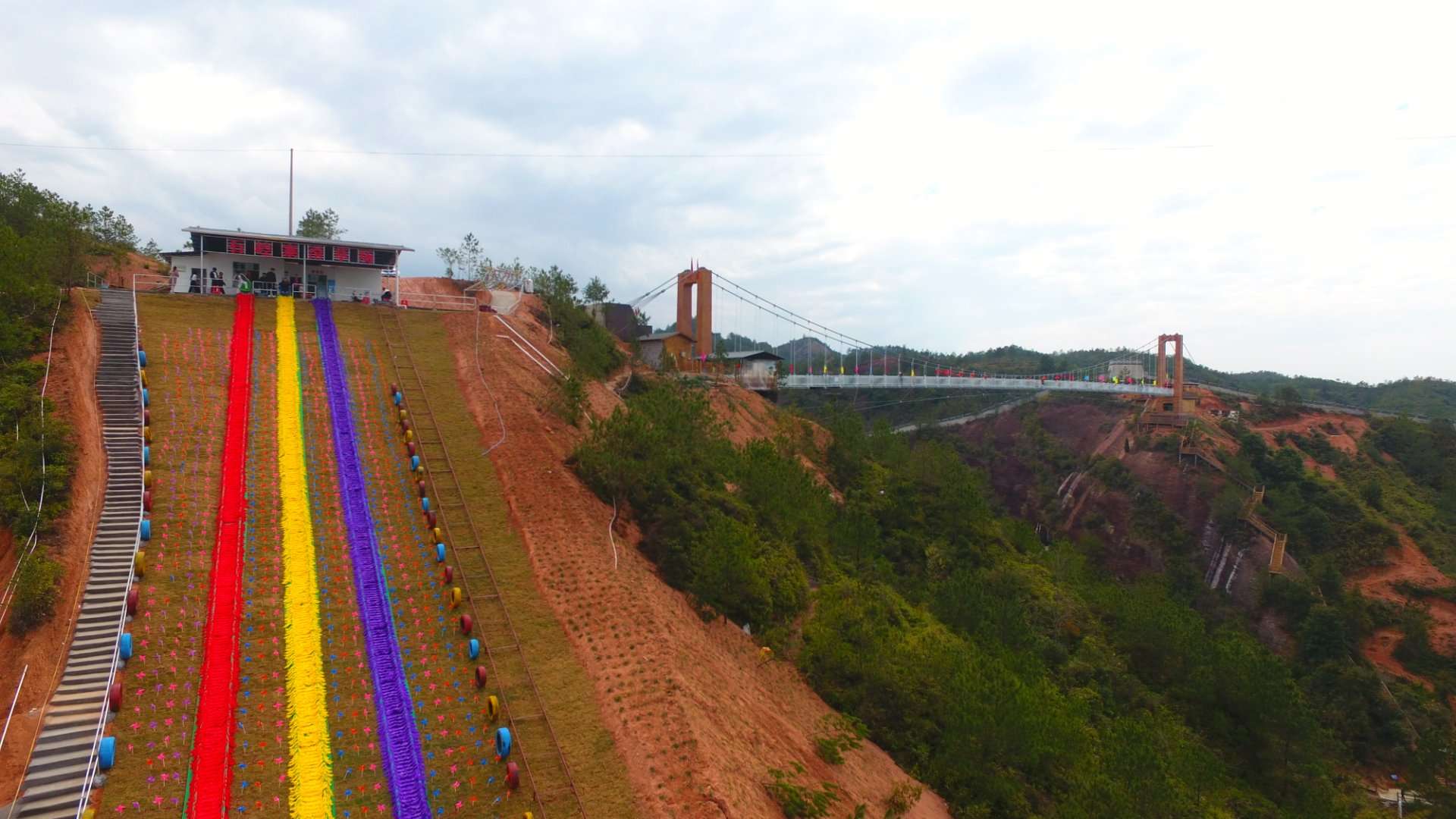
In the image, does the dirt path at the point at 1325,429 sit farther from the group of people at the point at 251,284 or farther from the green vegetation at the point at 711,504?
the group of people at the point at 251,284

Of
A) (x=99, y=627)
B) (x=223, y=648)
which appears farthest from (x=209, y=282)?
(x=223, y=648)

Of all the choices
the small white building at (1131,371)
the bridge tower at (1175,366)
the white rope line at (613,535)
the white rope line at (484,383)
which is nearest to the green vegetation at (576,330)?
the white rope line at (484,383)

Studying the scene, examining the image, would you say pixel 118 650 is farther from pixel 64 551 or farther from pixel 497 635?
pixel 497 635

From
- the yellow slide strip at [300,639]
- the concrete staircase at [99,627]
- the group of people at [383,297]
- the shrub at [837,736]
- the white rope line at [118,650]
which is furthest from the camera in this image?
the group of people at [383,297]

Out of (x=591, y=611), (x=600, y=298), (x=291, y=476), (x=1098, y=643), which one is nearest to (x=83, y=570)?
(x=291, y=476)

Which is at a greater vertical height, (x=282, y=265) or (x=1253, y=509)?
(x=282, y=265)

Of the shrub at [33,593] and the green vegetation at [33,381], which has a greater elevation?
the green vegetation at [33,381]
